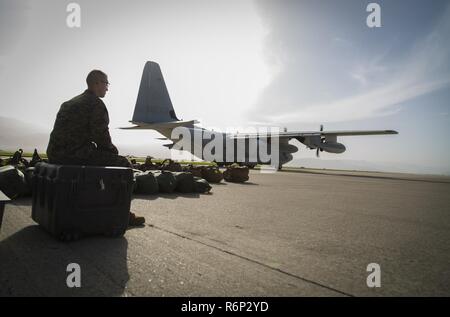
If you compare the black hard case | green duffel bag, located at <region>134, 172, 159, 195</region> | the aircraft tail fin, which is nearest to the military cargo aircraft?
the aircraft tail fin

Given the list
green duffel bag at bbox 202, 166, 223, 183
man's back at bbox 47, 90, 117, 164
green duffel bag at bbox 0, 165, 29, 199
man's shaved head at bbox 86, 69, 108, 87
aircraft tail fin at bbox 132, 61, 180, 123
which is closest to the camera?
man's back at bbox 47, 90, 117, 164

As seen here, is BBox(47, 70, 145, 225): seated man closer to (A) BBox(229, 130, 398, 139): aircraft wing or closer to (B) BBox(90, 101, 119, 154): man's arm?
(B) BBox(90, 101, 119, 154): man's arm

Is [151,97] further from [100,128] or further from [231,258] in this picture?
[231,258]

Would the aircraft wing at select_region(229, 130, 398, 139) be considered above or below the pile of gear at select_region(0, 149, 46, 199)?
above

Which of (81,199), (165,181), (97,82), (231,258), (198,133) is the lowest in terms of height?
(231,258)

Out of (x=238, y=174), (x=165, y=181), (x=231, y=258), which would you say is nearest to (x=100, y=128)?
(x=231, y=258)

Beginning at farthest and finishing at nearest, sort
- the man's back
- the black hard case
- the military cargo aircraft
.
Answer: the military cargo aircraft → the man's back → the black hard case

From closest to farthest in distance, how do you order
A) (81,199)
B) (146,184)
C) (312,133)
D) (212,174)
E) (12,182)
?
(81,199) → (12,182) → (146,184) → (212,174) → (312,133)

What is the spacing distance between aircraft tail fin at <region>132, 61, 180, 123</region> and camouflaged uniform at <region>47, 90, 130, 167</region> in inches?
855

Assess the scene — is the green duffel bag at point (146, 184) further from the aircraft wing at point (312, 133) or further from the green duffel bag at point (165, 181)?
the aircraft wing at point (312, 133)

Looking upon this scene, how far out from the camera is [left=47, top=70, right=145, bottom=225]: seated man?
10.7 feet

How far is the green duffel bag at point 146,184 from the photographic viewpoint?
21.9 ft

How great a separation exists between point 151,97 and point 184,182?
19132mm

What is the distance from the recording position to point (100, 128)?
3.29m
